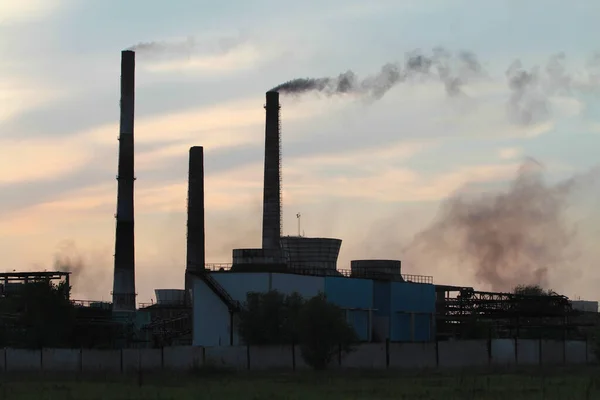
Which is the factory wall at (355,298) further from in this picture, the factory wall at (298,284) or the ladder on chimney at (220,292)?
the ladder on chimney at (220,292)

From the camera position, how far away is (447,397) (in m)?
38.0

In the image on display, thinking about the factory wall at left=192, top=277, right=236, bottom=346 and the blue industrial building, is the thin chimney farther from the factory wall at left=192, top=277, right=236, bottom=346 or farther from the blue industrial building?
the factory wall at left=192, top=277, right=236, bottom=346

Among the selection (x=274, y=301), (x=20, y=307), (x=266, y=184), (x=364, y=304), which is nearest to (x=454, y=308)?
(x=364, y=304)

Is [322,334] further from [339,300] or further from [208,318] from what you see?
[339,300]

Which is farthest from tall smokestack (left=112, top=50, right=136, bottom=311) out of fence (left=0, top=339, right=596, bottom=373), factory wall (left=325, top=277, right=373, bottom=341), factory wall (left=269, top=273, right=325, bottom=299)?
fence (left=0, top=339, right=596, bottom=373)

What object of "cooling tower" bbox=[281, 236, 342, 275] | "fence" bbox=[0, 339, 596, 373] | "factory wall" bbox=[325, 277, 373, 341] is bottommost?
"fence" bbox=[0, 339, 596, 373]

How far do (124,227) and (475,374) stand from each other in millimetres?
49385

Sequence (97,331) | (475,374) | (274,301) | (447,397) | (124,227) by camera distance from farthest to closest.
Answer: (124,227), (97,331), (274,301), (475,374), (447,397)

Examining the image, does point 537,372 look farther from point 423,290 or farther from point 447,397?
point 423,290

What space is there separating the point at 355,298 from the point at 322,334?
24.4 m

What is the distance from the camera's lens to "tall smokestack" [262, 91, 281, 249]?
100188 mm

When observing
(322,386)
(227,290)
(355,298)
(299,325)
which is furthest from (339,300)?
(322,386)

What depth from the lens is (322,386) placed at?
45969 mm

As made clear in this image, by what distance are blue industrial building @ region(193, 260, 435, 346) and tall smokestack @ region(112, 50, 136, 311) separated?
1415cm
